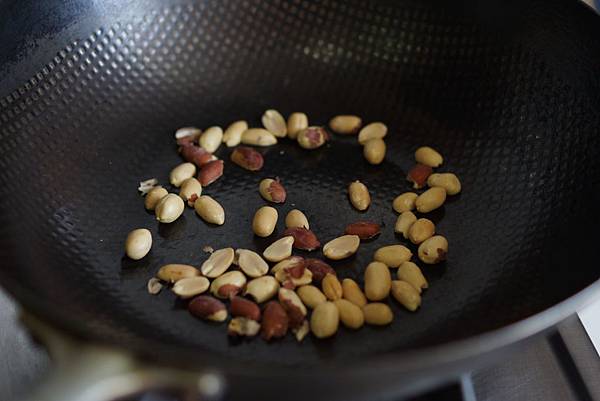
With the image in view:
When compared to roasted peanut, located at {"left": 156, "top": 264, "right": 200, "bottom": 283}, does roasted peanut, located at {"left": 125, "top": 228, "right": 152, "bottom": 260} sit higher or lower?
higher

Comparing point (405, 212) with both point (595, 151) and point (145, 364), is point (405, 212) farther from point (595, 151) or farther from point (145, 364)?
point (145, 364)

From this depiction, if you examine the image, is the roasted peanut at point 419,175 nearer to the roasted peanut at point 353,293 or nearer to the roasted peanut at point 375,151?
the roasted peanut at point 375,151

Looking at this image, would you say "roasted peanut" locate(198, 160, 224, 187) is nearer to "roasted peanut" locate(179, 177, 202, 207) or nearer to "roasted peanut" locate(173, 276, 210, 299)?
"roasted peanut" locate(179, 177, 202, 207)

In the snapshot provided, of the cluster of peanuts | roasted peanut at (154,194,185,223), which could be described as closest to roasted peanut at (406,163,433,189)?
the cluster of peanuts

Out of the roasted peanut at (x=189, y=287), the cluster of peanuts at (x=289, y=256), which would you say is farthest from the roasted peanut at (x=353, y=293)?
the roasted peanut at (x=189, y=287)

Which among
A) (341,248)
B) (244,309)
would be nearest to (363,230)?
(341,248)

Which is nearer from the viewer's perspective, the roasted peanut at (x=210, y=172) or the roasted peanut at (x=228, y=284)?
the roasted peanut at (x=228, y=284)

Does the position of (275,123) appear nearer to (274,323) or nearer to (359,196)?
(359,196)

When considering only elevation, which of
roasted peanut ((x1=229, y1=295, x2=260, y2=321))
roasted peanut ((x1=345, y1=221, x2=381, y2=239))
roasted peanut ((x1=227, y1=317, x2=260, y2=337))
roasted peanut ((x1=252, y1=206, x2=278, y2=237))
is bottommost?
roasted peanut ((x1=227, y1=317, x2=260, y2=337))
